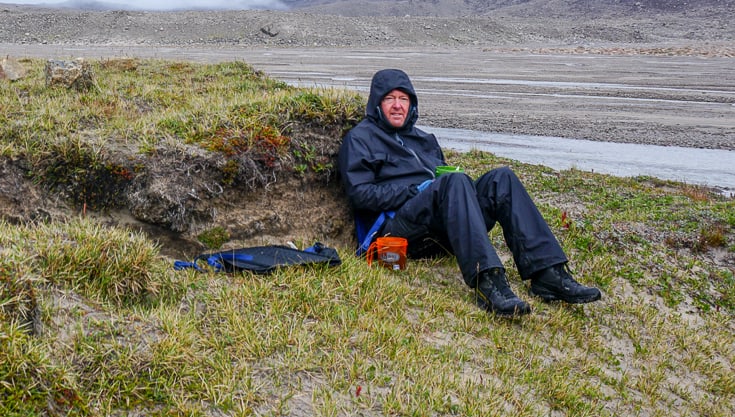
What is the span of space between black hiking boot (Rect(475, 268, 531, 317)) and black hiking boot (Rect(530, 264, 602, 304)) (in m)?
0.41

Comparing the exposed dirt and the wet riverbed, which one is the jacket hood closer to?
the exposed dirt

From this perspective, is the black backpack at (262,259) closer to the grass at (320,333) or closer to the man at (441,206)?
the grass at (320,333)

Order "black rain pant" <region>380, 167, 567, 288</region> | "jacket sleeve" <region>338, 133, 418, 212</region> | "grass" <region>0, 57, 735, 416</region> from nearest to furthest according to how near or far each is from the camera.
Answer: "grass" <region>0, 57, 735, 416</region>
"black rain pant" <region>380, 167, 567, 288</region>
"jacket sleeve" <region>338, 133, 418, 212</region>

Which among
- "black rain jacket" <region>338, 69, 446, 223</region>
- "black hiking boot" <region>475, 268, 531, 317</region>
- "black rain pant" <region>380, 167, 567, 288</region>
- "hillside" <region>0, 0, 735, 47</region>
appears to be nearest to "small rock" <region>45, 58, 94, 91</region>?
"black rain jacket" <region>338, 69, 446, 223</region>

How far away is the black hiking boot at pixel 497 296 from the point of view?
166 inches

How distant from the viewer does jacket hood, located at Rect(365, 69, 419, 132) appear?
5344 millimetres

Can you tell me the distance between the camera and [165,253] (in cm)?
492

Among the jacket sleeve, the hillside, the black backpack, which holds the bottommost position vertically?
the black backpack

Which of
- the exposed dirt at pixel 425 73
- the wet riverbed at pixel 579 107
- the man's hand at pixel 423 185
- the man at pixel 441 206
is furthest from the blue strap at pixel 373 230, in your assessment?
the wet riverbed at pixel 579 107

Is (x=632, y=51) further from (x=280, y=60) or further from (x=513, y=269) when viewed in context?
(x=513, y=269)

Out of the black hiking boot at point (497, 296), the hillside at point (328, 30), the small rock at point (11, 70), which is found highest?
the hillside at point (328, 30)

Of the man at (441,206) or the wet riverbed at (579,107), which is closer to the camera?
the man at (441,206)

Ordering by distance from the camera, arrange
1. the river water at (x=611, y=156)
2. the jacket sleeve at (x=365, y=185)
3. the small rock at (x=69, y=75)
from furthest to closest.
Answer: the river water at (x=611, y=156) → the small rock at (x=69, y=75) → the jacket sleeve at (x=365, y=185)

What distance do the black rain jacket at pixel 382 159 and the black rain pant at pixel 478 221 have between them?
0.74 feet
